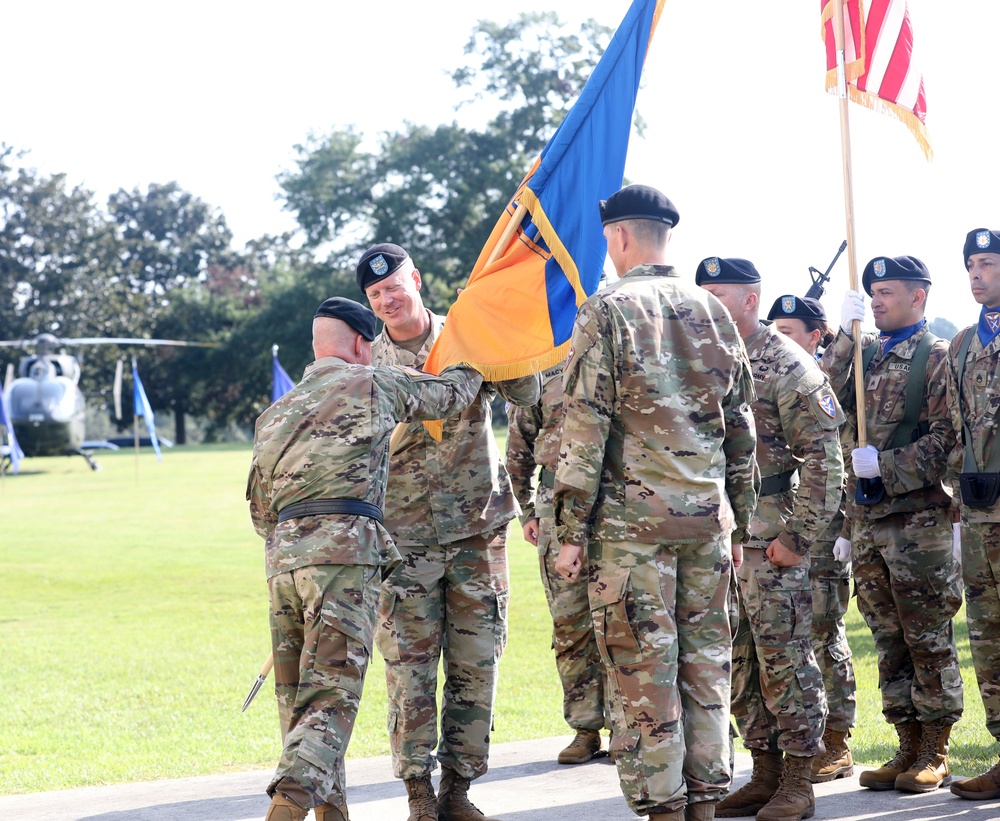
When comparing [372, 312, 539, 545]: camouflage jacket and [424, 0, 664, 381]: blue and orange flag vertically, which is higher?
[424, 0, 664, 381]: blue and orange flag

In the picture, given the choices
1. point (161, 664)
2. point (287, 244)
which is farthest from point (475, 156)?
point (161, 664)

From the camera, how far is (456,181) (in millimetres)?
61312

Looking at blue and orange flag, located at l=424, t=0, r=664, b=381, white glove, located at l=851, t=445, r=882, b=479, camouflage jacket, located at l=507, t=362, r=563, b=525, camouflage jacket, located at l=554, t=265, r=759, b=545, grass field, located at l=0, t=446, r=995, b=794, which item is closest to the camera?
camouflage jacket, located at l=554, t=265, r=759, b=545

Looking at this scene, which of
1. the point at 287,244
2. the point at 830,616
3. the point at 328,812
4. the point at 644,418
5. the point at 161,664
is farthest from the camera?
the point at 287,244

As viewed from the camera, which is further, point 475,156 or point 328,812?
point 475,156

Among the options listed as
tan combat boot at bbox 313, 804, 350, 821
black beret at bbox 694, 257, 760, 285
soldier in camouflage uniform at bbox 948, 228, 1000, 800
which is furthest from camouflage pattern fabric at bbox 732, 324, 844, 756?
tan combat boot at bbox 313, 804, 350, 821

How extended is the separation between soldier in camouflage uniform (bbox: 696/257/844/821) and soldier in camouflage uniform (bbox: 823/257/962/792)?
595 millimetres

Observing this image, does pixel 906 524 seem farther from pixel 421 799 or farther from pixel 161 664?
pixel 161 664

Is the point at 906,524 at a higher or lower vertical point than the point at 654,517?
lower

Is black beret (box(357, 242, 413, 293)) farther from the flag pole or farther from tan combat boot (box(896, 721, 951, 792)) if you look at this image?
tan combat boot (box(896, 721, 951, 792))

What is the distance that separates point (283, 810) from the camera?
4523mm

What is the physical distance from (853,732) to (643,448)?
11.7 feet

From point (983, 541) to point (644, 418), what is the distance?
227cm

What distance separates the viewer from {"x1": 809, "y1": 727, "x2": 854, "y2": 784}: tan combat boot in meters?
5.84
